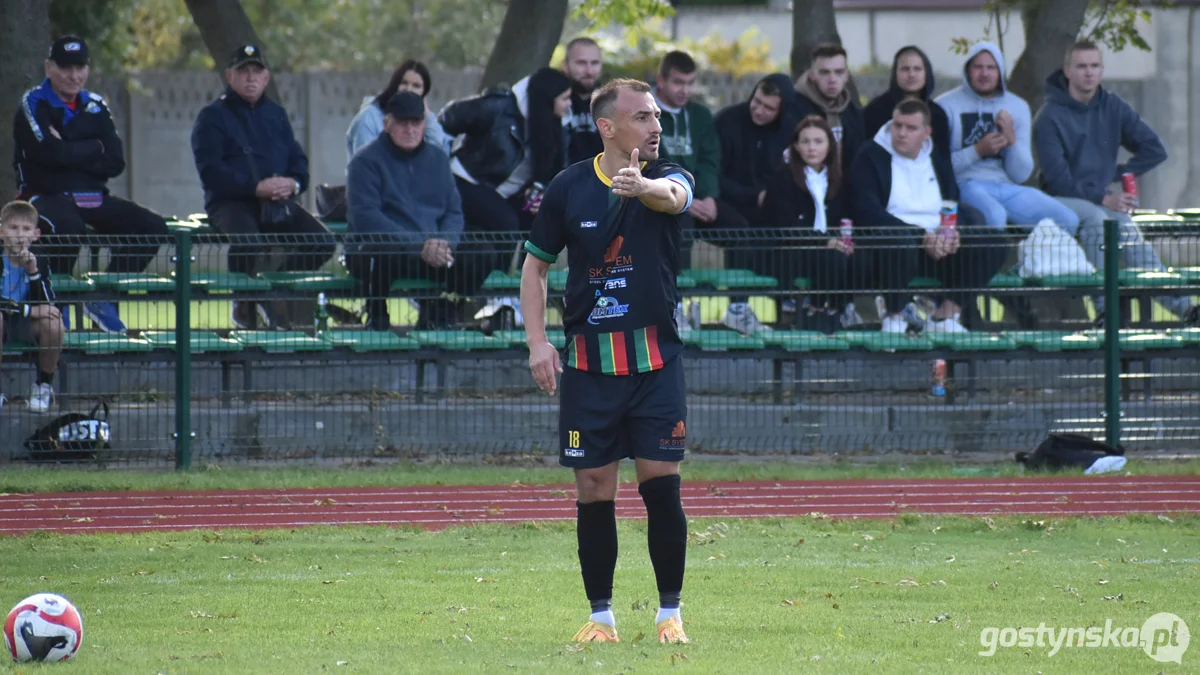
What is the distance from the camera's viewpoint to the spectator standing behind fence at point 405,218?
12602mm

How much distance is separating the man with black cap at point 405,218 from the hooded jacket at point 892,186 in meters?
3.22

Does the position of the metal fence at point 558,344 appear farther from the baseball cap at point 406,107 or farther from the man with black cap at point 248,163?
the baseball cap at point 406,107

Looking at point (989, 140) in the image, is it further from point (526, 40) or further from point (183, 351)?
point (183, 351)

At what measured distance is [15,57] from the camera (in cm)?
1509

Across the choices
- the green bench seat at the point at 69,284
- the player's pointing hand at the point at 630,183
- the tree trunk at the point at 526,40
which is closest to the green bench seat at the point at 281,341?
the green bench seat at the point at 69,284

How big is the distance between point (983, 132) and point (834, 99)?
133 cm

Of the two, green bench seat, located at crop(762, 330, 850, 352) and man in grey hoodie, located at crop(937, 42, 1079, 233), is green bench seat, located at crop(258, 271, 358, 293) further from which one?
man in grey hoodie, located at crop(937, 42, 1079, 233)

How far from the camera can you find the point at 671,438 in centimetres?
636

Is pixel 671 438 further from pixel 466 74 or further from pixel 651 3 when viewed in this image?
pixel 466 74

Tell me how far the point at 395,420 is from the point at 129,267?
2305 millimetres

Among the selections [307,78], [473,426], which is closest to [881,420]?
[473,426]

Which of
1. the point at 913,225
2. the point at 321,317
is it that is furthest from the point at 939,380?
the point at 321,317

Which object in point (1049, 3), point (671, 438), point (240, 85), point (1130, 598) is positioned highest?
point (1049, 3)
